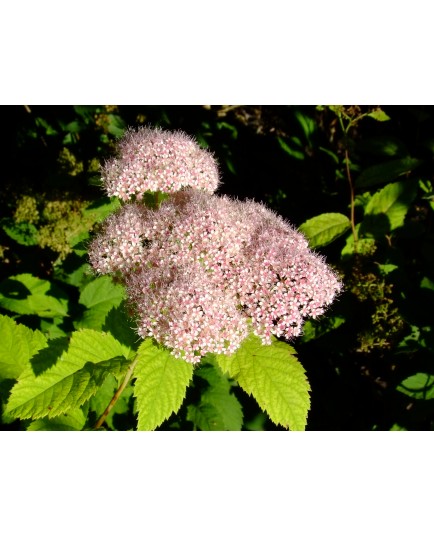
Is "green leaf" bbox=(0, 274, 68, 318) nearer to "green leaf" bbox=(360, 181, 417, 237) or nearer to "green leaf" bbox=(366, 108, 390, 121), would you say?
"green leaf" bbox=(360, 181, 417, 237)

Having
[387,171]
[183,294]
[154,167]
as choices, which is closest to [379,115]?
[387,171]

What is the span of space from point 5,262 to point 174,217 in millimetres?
1401

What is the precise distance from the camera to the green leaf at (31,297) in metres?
2.12

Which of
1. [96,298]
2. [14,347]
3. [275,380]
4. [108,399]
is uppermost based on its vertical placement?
[275,380]

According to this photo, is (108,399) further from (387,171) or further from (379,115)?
(379,115)

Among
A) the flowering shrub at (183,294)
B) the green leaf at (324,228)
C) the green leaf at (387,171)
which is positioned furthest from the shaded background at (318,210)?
the flowering shrub at (183,294)

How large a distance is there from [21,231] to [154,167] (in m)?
1.05

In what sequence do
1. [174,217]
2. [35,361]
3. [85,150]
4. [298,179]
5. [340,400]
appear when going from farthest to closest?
[298,179] < [85,150] < [340,400] < [174,217] < [35,361]

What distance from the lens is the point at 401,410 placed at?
2.19 metres

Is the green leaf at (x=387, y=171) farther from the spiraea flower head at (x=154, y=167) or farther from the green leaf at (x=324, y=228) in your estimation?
the spiraea flower head at (x=154, y=167)

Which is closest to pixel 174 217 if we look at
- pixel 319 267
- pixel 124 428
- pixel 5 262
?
pixel 319 267

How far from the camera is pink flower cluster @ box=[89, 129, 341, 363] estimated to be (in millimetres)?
1428

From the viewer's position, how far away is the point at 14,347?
171 cm

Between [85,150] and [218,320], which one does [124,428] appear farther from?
[85,150]
